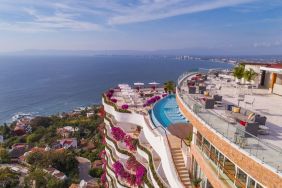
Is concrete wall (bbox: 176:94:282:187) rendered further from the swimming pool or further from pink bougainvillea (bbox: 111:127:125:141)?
pink bougainvillea (bbox: 111:127:125:141)

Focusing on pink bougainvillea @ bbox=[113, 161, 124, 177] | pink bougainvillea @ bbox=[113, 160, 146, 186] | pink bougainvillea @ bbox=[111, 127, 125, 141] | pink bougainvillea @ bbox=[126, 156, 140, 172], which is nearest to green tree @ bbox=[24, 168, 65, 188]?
pink bougainvillea @ bbox=[111, 127, 125, 141]

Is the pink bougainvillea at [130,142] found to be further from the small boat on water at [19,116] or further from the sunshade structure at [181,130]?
the small boat on water at [19,116]

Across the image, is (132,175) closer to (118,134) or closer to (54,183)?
(118,134)

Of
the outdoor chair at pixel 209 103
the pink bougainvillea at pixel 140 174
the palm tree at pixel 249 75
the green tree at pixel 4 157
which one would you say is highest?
the palm tree at pixel 249 75

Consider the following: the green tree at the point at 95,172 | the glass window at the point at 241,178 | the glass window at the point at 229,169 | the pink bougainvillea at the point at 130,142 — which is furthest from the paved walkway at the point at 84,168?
the glass window at the point at 241,178

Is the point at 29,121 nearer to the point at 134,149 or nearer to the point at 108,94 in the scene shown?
the point at 108,94

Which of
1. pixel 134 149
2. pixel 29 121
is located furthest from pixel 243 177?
pixel 29 121
